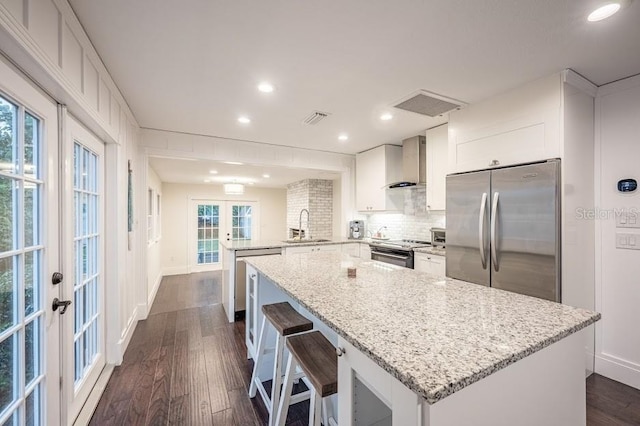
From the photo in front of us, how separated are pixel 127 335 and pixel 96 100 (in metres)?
2.21

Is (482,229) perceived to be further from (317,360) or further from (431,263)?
(317,360)

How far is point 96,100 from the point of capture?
1934 millimetres

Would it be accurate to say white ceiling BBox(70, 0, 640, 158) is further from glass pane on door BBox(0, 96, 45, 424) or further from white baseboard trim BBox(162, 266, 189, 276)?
white baseboard trim BBox(162, 266, 189, 276)

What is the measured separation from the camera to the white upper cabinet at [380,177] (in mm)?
4250

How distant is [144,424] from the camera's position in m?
1.78

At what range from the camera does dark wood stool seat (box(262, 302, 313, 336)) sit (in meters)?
1.64

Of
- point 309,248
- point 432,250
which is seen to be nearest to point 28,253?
point 309,248

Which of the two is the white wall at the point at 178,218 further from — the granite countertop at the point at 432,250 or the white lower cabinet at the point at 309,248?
the granite countertop at the point at 432,250

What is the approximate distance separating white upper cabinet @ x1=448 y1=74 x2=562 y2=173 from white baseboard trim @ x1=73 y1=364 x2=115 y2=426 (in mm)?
3456

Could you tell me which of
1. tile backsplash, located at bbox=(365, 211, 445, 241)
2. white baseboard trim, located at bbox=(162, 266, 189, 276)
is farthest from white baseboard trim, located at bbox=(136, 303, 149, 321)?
tile backsplash, located at bbox=(365, 211, 445, 241)

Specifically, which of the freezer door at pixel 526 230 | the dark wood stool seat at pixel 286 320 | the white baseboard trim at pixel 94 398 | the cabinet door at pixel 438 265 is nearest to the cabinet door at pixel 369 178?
the cabinet door at pixel 438 265

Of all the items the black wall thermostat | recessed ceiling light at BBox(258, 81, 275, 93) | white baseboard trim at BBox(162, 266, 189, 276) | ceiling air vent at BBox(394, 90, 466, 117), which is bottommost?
white baseboard trim at BBox(162, 266, 189, 276)

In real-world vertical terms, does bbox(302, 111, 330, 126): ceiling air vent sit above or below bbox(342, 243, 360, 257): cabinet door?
above

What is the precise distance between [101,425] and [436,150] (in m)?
3.83
